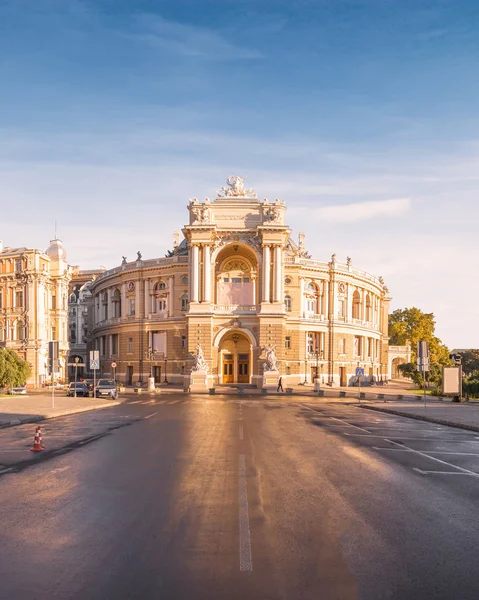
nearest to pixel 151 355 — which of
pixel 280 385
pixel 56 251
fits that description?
pixel 56 251

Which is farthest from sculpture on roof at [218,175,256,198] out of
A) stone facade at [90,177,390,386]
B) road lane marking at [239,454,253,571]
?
road lane marking at [239,454,253,571]

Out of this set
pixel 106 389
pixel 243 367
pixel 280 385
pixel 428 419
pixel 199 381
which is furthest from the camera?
pixel 243 367

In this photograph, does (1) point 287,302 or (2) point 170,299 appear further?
(1) point 287,302

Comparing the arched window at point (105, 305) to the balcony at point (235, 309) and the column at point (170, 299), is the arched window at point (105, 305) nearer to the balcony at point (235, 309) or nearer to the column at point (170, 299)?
the column at point (170, 299)

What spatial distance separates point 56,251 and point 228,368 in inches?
1201

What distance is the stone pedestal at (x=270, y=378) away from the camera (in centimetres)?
6050

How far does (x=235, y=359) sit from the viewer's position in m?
69.9

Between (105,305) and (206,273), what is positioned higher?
(206,273)

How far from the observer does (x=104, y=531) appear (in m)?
7.66

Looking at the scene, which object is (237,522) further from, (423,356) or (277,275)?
(277,275)

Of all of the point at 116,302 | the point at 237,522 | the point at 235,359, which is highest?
Result: the point at 116,302

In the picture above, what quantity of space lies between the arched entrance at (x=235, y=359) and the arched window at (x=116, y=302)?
18540 mm

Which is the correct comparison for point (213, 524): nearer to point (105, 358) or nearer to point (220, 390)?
point (220, 390)

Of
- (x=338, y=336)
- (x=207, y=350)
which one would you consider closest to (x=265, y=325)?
(x=207, y=350)
